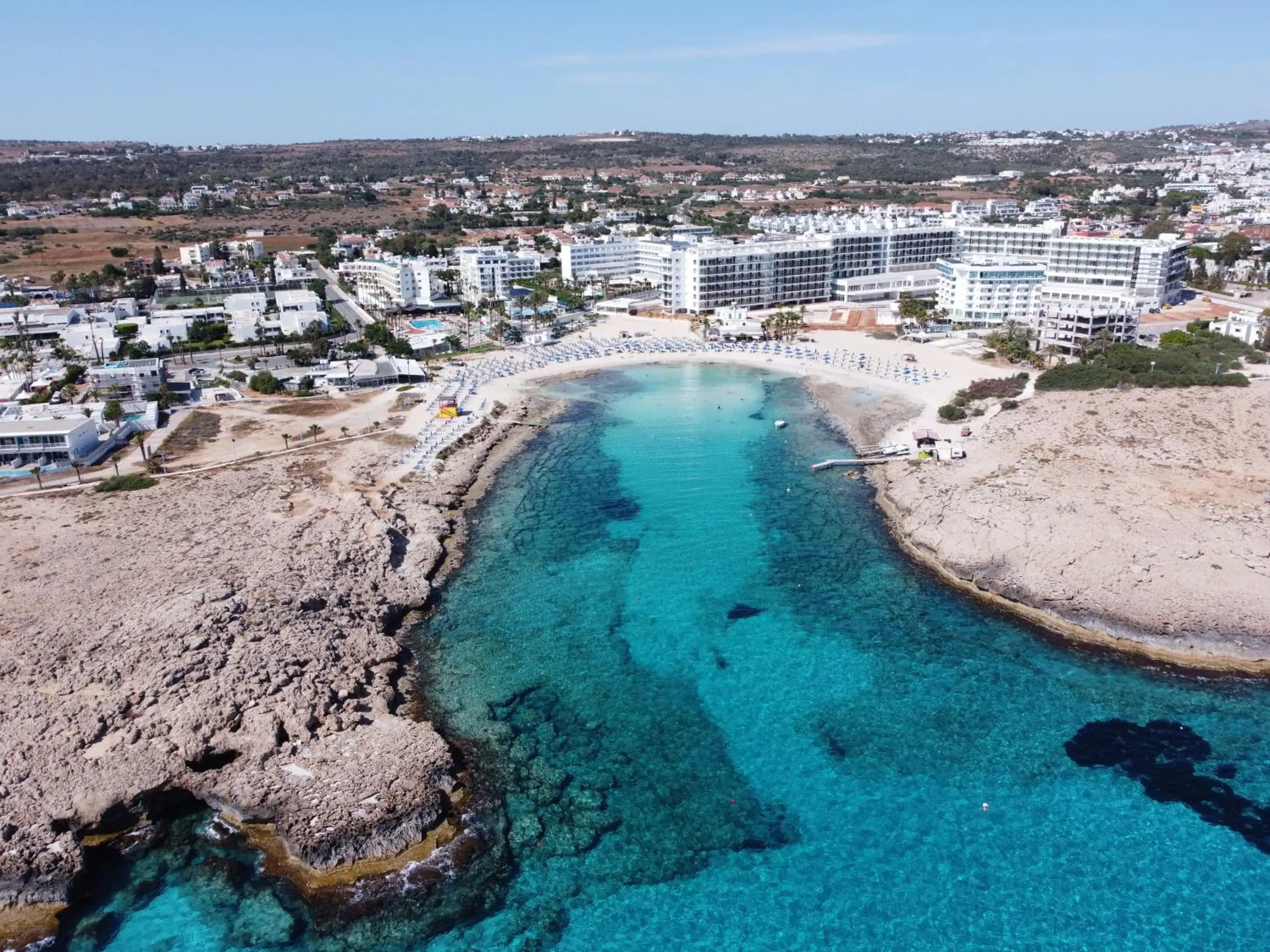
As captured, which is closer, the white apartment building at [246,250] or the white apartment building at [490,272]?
the white apartment building at [490,272]

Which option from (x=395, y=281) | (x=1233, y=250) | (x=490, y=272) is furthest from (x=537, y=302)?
(x=1233, y=250)

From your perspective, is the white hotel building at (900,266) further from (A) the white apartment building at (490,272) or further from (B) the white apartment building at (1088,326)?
(A) the white apartment building at (490,272)

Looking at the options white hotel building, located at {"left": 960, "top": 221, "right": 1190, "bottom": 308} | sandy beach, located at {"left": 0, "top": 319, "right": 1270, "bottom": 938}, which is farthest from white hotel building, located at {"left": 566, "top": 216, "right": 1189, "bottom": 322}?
sandy beach, located at {"left": 0, "top": 319, "right": 1270, "bottom": 938}

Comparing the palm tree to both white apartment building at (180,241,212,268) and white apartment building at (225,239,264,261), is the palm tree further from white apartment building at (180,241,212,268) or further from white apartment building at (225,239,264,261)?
white apartment building at (180,241,212,268)

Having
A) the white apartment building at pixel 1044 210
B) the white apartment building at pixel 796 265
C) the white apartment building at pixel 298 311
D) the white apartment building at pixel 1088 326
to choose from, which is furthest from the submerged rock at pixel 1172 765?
the white apartment building at pixel 1044 210

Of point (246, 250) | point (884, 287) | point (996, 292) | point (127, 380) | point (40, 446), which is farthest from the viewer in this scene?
point (246, 250)

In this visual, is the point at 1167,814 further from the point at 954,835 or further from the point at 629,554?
the point at 629,554

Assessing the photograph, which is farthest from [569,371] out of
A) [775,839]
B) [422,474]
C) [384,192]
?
[384,192]

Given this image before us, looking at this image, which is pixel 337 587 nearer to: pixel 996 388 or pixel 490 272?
pixel 996 388
